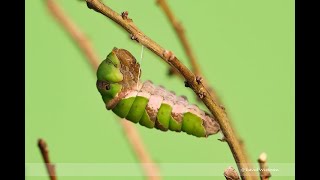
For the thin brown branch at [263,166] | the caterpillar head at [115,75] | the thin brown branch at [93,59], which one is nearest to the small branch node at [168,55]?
the thin brown branch at [263,166]

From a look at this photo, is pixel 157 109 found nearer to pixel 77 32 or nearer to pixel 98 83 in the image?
pixel 98 83

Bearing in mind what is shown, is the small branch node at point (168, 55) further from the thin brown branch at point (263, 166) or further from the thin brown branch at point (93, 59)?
the thin brown branch at point (93, 59)

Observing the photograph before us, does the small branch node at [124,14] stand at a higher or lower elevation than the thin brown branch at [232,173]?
higher

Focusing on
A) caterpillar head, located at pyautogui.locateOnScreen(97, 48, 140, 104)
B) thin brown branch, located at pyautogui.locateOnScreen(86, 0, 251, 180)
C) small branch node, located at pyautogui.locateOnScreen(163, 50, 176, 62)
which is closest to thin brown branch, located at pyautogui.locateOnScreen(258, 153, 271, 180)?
thin brown branch, located at pyautogui.locateOnScreen(86, 0, 251, 180)

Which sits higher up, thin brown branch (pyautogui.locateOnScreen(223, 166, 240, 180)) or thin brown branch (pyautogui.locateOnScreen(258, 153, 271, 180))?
thin brown branch (pyautogui.locateOnScreen(258, 153, 271, 180))

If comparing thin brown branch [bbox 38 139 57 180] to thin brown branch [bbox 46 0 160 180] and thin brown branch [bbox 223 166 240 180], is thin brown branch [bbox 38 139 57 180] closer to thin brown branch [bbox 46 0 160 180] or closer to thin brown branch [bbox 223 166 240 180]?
thin brown branch [bbox 223 166 240 180]
